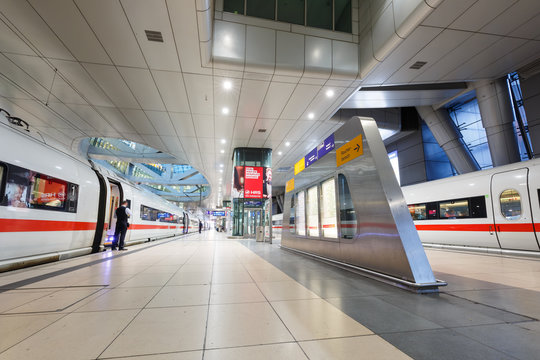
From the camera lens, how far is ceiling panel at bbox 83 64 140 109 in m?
8.43

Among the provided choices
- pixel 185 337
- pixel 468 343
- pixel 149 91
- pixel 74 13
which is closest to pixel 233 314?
pixel 185 337

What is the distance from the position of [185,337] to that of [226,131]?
40.5 ft

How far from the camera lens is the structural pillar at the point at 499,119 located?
1200 centimetres

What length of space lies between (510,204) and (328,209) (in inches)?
250

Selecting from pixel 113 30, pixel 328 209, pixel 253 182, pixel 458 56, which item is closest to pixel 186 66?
pixel 113 30

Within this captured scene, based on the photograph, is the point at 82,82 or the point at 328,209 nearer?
the point at 328,209

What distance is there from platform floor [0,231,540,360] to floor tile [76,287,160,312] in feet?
0.04

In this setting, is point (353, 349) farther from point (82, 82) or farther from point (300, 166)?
point (82, 82)

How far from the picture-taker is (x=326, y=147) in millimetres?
6641

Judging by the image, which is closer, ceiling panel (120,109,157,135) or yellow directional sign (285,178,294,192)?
yellow directional sign (285,178,294,192)

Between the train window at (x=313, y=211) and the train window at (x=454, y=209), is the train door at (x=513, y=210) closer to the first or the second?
the train window at (x=454, y=209)

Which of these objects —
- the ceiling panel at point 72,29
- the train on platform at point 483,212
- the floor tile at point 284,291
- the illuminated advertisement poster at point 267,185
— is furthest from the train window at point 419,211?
the ceiling panel at point 72,29

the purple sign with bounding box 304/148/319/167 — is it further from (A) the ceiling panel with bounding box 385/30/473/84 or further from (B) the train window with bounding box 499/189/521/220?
(B) the train window with bounding box 499/189/521/220

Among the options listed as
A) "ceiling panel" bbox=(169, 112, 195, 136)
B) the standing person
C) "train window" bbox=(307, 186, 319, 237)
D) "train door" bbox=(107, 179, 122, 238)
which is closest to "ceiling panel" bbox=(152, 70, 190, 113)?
"ceiling panel" bbox=(169, 112, 195, 136)
